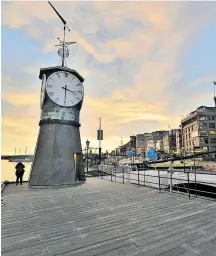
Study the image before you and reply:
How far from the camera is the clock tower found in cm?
1128

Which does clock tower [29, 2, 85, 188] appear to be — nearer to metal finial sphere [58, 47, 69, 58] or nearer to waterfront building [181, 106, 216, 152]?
metal finial sphere [58, 47, 69, 58]

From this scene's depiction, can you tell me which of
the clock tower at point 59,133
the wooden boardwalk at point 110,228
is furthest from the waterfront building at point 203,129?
the wooden boardwalk at point 110,228

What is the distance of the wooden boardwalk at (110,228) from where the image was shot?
3.60 m

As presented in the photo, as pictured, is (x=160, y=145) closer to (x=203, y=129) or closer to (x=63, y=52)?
(x=203, y=129)

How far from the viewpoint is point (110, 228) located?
460cm

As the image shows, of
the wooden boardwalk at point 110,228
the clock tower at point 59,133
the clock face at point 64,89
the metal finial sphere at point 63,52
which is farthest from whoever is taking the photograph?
the metal finial sphere at point 63,52

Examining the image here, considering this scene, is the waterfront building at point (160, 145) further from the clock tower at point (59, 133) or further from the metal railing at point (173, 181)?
the clock tower at point (59, 133)

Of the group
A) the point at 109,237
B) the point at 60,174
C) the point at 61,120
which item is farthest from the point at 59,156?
the point at 109,237

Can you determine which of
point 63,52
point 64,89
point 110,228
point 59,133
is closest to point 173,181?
point 59,133

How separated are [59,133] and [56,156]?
1.50 m

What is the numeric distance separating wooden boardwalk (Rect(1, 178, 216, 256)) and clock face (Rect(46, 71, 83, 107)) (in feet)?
23.1

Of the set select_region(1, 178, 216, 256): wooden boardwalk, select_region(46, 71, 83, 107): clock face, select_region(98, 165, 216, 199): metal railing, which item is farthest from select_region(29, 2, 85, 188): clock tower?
select_region(1, 178, 216, 256): wooden boardwalk

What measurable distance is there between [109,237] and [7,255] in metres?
2.01

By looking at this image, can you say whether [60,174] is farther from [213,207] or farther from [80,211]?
[213,207]
